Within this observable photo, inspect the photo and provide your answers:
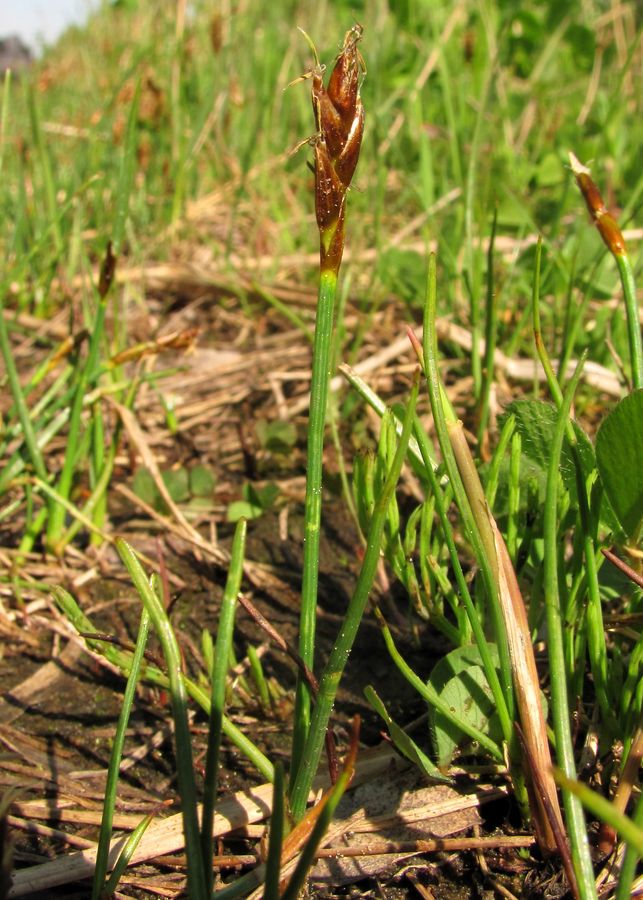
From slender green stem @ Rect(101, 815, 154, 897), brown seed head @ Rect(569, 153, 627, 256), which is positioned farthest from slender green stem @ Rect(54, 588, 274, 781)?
brown seed head @ Rect(569, 153, 627, 256)

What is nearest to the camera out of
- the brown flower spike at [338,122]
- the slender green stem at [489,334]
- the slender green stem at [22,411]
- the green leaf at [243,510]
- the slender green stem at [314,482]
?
the brown flower spike at [338,122]

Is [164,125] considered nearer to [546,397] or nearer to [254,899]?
[546,397]

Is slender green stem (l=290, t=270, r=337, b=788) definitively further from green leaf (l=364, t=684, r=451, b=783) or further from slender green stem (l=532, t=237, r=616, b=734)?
slender green stem (l=532, t=237, r=616, b=734)

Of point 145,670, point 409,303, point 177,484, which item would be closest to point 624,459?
point 145,670

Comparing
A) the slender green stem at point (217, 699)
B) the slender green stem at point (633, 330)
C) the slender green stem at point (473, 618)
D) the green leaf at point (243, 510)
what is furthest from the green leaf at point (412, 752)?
the green leaf at point (243, 510)

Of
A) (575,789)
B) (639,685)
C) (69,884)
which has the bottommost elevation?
(69,884)

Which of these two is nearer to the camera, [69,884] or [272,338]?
[69,884]

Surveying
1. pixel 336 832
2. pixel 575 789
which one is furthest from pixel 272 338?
pixel 575 789

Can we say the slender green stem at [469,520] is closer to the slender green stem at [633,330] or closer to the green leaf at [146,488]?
the slender green stem at [633,330]
